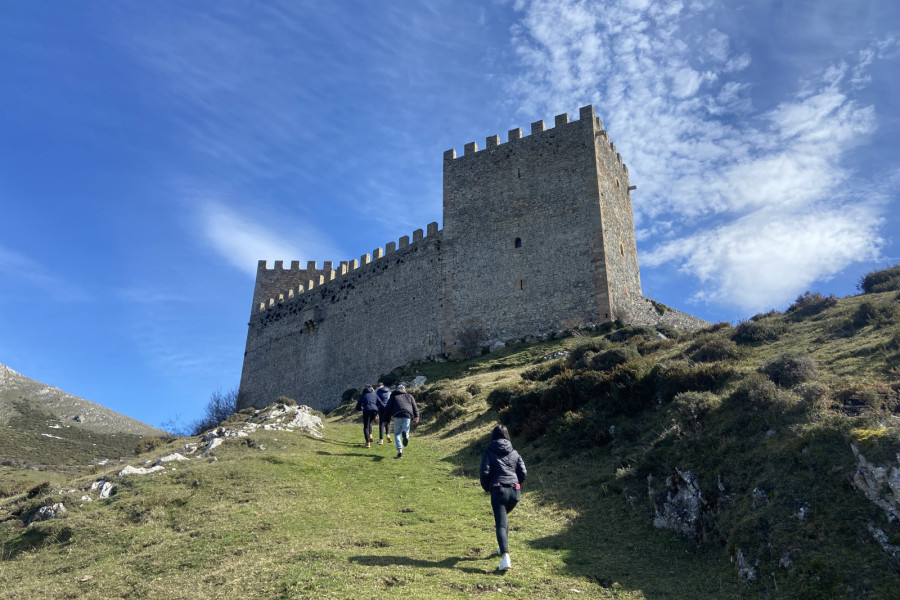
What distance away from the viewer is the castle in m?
29.2

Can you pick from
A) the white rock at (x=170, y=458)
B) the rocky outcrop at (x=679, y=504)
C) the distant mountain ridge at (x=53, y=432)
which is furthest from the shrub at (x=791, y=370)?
the distant mountain ridge at (x=53, y=432)

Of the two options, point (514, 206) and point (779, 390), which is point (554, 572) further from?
point (514, 206)

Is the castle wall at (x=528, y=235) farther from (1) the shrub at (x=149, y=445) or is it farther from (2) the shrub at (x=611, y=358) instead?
(1) the shrub at (x=149, y=445)

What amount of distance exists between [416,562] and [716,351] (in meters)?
10.4

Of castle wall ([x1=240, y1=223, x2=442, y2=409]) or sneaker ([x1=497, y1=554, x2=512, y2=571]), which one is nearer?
sneaker ([x1=497, y1=554, x2=512, y2=571])

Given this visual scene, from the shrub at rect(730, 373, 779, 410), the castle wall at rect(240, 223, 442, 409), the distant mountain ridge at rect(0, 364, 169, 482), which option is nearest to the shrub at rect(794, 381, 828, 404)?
the shrub at rect(730, 373, 779, 410)

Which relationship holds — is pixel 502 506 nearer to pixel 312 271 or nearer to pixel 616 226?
pixel 616 226

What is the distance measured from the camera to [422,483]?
12305 millimetres

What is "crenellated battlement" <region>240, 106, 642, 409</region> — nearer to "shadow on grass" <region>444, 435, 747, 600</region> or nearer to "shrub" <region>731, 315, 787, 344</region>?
"shrub" <region>731, 315, 787, 344</region>

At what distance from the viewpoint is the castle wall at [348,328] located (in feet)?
109

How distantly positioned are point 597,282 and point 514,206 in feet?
20.0

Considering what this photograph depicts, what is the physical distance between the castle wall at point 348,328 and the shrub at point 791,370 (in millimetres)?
20728

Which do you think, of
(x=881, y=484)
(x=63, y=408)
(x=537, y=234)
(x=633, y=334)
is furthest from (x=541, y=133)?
(x=63, y=408)

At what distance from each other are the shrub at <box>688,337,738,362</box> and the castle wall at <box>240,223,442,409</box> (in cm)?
1708
